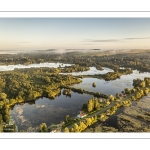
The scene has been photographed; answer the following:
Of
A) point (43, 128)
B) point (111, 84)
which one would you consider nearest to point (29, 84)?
point (43, 128)

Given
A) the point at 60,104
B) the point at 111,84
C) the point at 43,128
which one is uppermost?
the point at 111,84

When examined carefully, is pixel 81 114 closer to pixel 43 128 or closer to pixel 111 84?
pixel 43 128

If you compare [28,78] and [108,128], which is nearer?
[108,128]

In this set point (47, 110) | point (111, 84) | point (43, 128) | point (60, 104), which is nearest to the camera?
point (43, 128)

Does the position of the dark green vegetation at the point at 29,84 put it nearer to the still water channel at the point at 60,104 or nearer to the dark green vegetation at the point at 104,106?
the still water channel at the point at 60,104

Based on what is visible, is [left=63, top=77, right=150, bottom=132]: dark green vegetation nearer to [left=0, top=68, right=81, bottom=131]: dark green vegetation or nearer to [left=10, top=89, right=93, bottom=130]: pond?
[left=10, top=89, right=93, bottom=130]: pond

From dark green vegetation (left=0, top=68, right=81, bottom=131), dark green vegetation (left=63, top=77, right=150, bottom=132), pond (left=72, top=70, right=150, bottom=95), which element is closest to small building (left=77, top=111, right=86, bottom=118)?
dark green vegetation (left=63, top=77, right=150, bottom=132)
